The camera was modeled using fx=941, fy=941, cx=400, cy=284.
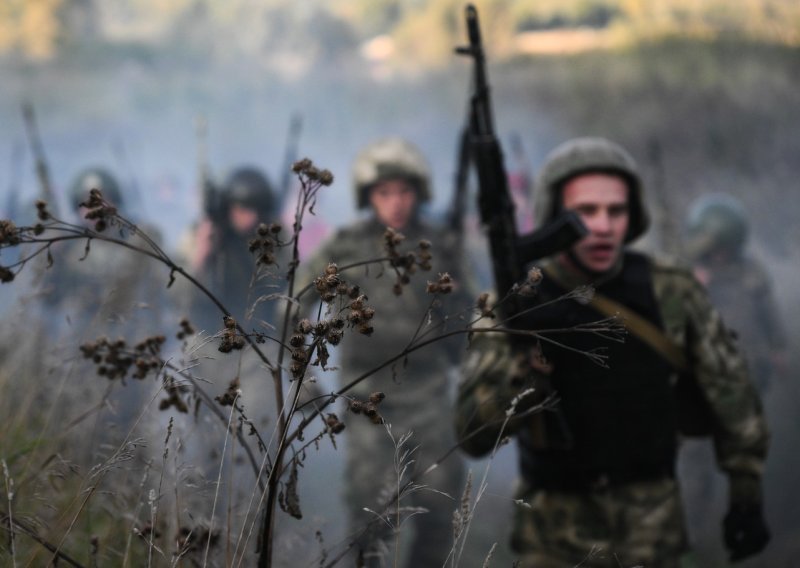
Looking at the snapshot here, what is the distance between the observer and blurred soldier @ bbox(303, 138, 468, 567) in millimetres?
4207

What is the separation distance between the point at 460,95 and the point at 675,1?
1.65 m

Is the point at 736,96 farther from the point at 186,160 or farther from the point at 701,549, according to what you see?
the point at 186,160

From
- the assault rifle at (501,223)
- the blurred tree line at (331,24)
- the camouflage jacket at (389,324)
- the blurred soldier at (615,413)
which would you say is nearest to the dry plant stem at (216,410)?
the blurred soldier at (615,413)

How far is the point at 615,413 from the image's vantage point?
2416mm

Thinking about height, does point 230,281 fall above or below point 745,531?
above

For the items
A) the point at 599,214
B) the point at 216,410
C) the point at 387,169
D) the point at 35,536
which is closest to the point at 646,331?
the point at 599,214

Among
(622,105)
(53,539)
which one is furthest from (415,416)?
(622,105)

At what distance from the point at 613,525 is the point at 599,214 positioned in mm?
834

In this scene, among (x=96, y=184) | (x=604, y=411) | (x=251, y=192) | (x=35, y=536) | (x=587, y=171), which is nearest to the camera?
(x=35, y=536)

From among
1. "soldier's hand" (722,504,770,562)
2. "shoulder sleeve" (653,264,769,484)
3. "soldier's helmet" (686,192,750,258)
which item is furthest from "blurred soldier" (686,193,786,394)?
"soldier's hand" (722,504,770,562)

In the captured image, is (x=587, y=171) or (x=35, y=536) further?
(x=587, y=171)

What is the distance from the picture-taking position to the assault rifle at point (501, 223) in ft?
7.98

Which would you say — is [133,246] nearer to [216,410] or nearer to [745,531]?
[216,410]

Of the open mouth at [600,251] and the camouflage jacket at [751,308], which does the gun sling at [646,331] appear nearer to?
the open mouth at [600,251]
